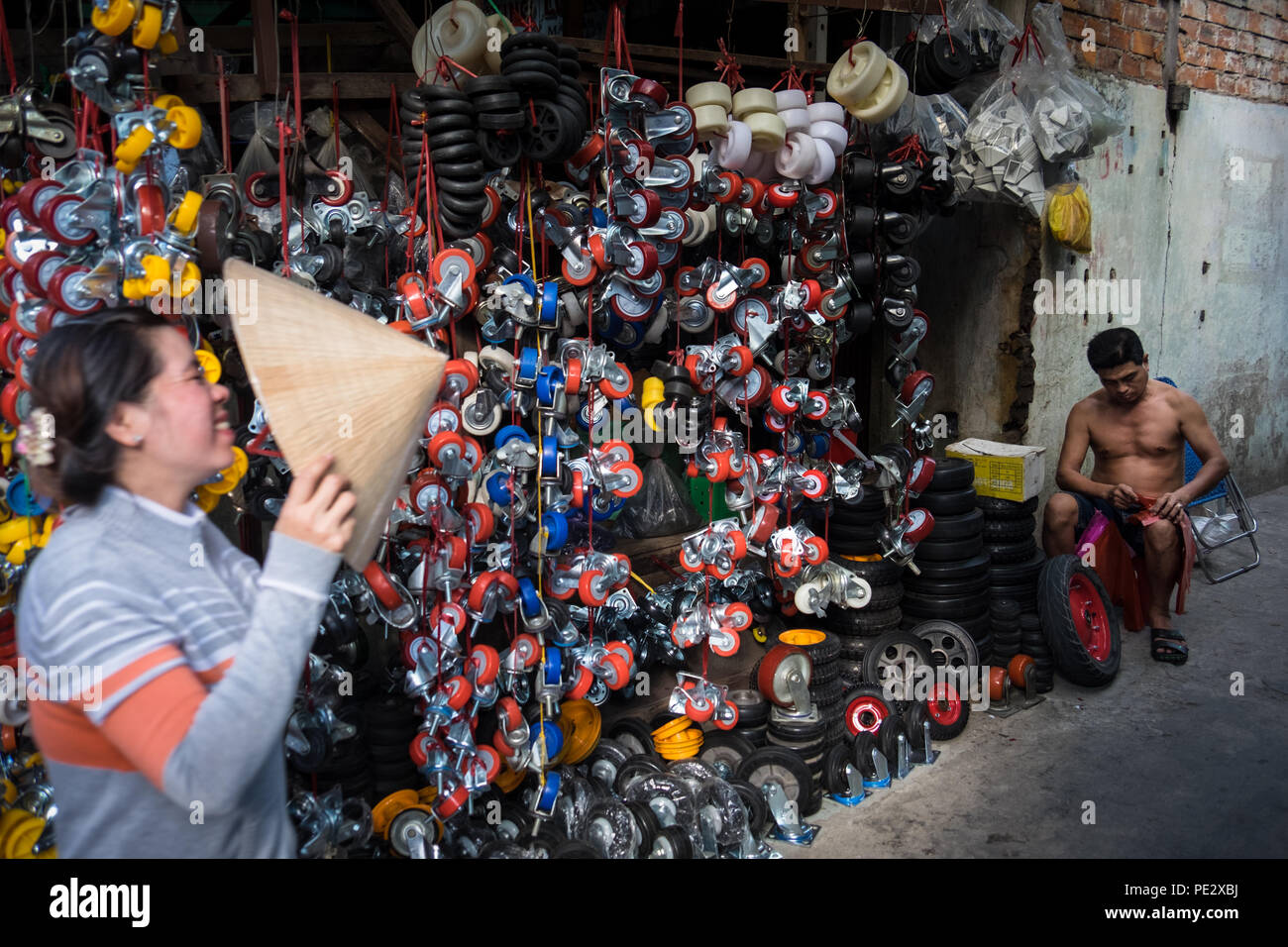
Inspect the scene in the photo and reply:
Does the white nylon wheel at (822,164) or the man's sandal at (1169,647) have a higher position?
the white nylon wheel at (822,164)

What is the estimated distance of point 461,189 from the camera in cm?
302

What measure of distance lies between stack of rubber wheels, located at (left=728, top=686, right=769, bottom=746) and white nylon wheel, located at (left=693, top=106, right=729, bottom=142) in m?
2.17

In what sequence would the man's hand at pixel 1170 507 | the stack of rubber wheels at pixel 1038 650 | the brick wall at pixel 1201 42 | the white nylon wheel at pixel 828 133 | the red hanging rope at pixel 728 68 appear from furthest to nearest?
the brick wall at pixel 1201 42
the man's hand at pixel 1170 507
the stack of rubber wheels at pixel 1038 650
the white nylon wheel at pixel 828 133
the red hanging rope at pixel 728 68

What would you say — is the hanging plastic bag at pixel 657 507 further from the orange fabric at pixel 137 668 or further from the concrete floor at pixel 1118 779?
the orange fabric at pixel 137 668

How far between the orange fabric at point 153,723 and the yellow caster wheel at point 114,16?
1740 millimetres

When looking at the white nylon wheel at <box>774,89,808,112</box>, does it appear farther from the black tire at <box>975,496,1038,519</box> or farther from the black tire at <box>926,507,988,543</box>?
the black tire at <box>975,496,1038,519</box>

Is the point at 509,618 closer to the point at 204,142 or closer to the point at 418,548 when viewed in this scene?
the point at 418,548

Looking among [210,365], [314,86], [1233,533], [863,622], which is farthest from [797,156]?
[1233,533]

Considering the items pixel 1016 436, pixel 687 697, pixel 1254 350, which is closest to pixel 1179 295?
pixel 1254 350

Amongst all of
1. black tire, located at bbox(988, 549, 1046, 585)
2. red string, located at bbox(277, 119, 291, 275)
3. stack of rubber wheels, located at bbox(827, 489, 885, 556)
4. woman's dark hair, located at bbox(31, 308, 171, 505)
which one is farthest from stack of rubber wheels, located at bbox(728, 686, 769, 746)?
woman's dark hair, located at bbox(31, 308, 171, 505)

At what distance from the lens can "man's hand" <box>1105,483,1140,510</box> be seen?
5.16m

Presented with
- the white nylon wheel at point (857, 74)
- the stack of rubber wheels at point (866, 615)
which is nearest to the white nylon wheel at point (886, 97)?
the white nylon wheel at point (857, 74)

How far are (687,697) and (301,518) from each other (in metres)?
2.51

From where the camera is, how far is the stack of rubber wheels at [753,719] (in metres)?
3.86
